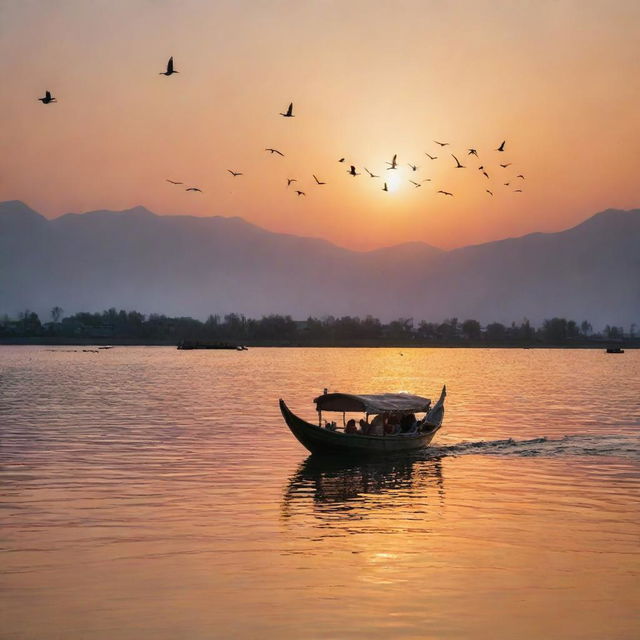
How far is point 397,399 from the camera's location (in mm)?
50969

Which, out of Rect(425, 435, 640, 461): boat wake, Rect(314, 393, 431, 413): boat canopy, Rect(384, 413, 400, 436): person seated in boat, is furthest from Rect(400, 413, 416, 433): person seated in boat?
Rect(425, 435, 640, 461): boat wake

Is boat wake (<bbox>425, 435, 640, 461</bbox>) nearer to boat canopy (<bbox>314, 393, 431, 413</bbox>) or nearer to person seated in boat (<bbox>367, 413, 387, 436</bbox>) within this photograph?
boat canopy (<bbox>314, 393, 431, 413</bbox>)

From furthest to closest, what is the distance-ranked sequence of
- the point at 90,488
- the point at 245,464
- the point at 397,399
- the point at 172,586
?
Result: the point at 397,399, the point at 245,464, the point at 90,488, the point at 172,586

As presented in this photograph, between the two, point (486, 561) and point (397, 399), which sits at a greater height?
point (397, 399)

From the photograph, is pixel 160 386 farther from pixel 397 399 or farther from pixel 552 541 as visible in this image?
pixel 552 541

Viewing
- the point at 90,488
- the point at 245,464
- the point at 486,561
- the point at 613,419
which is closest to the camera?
the point at 486,561

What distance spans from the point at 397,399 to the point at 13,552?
2742 cm

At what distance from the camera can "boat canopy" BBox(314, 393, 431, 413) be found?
4866 centimetres

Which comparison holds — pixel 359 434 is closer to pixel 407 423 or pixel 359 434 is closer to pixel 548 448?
pixel 407 423

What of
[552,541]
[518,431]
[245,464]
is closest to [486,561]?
[552,541]

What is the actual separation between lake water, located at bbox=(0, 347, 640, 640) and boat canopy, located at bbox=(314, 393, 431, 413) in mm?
2680

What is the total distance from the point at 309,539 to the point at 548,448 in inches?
1148

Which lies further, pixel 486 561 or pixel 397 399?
pixel 397 399

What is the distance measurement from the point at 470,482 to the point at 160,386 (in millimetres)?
85744
